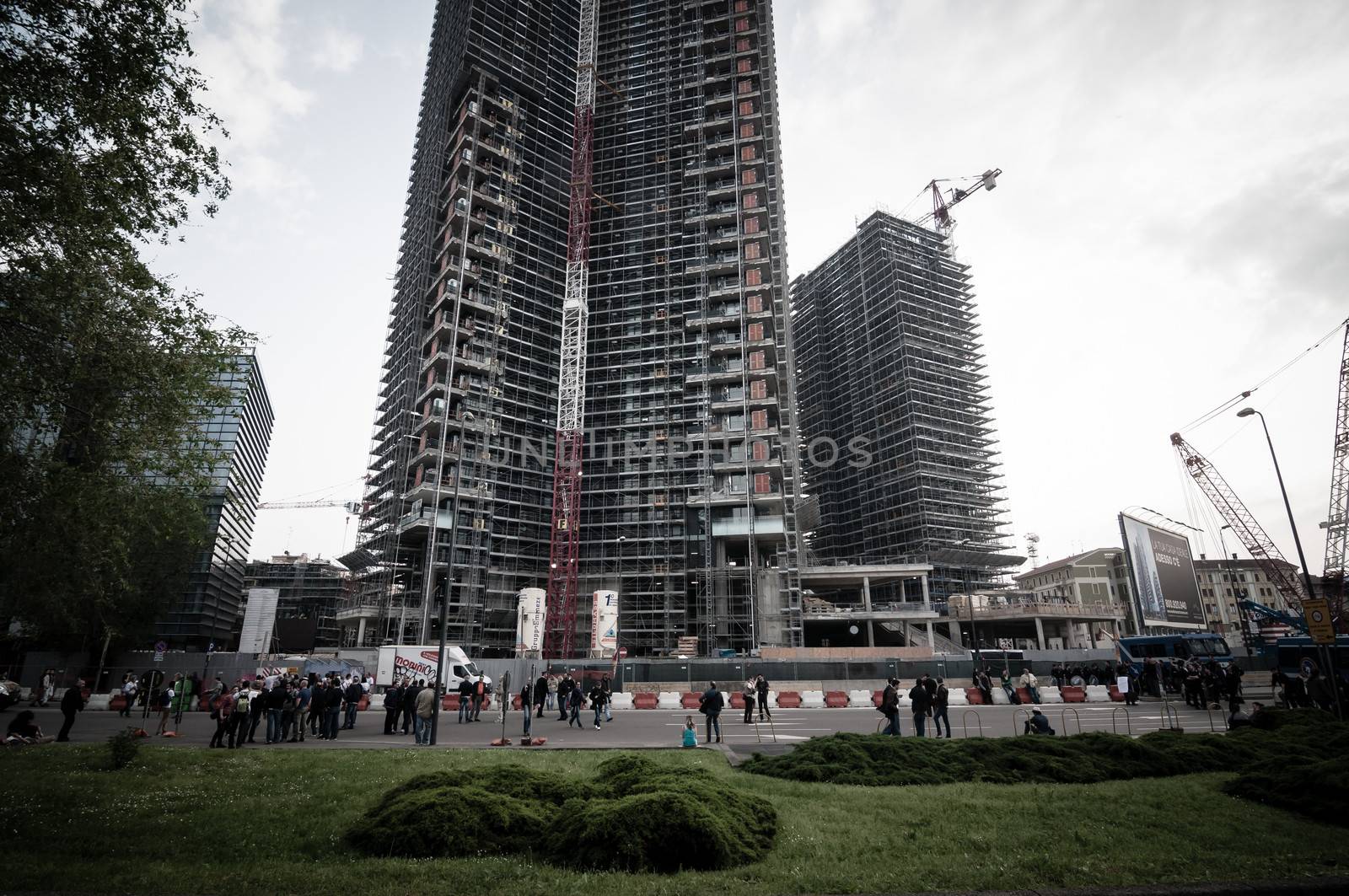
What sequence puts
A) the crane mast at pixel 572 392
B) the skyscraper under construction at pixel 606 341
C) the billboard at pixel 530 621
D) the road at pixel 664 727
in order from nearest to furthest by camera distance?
the road at pixel 664 727
the billboard at pixel 530 621
the skyscraper under construction at pixel 606 341
the crane mast at pixel 572 392

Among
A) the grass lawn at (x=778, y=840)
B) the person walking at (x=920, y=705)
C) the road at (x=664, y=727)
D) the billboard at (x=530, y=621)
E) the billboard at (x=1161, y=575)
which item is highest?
the billboard at (x=1161, y=575)

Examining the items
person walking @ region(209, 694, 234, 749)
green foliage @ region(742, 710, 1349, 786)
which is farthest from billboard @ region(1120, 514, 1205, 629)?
person walking @ region(209, 694, 234, 749)

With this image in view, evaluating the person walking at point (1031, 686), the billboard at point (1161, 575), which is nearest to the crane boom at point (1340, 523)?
the billboard at point (1161, 575)

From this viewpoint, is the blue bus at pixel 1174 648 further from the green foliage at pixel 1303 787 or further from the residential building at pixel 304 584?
the residential building at pixel 304 584

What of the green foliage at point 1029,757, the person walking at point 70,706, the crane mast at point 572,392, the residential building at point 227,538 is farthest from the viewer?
the residential building at point 227,538

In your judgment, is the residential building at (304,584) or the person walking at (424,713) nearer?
the person walking at (424,713)

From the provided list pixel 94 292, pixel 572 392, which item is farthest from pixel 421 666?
pixel 572 392

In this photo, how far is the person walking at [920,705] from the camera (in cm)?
1836

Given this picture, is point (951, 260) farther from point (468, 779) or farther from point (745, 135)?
point (468, 779)

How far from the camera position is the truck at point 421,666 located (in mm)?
36062

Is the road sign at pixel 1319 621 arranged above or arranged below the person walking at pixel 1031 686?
above

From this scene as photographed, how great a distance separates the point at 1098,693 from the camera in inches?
1394

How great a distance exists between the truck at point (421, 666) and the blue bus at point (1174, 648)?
37.7m

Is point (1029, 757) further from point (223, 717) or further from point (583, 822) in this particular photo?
point (223, 717)
